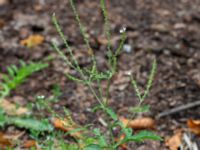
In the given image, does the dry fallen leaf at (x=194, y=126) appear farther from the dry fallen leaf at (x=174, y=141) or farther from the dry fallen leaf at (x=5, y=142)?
the dry fallen leaf at (x=5, y=142)

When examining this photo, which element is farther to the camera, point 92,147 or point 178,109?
point 178,109

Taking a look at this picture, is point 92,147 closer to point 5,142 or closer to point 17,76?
point 5,142

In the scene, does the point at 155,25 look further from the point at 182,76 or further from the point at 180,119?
the point at 180,119

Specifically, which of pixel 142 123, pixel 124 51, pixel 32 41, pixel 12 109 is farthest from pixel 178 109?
pixel 32 41

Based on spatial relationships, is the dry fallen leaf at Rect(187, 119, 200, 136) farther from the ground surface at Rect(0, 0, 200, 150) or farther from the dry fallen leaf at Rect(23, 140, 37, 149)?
the dry fallen leaf at Rect(23, 140, 37, 149)

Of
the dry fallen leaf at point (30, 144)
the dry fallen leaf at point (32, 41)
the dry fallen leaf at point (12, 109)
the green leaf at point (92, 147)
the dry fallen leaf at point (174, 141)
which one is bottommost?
the green leaf at point (92, 147)

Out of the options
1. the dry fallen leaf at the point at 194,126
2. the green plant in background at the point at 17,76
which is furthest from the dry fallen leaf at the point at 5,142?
the dry fallen leaf at the point at 194,126
